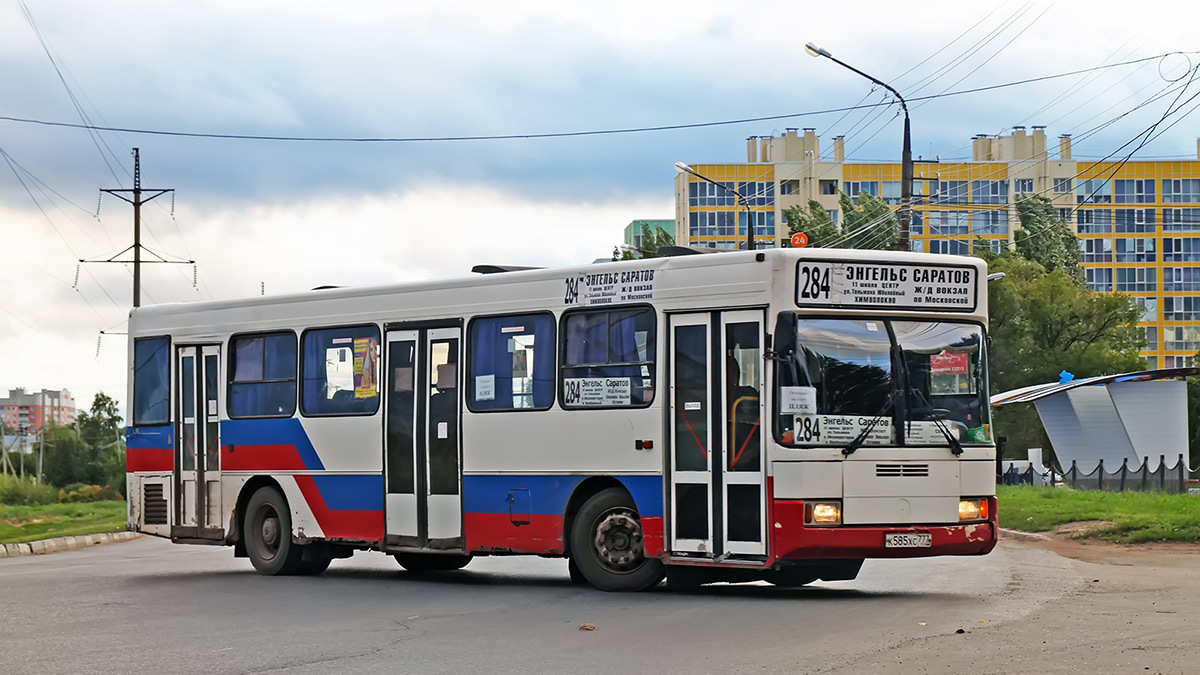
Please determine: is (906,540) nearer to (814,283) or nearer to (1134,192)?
(814,283)

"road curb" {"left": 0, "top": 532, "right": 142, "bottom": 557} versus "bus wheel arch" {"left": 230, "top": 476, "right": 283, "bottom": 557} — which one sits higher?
"bus wheel arch" {"left": 230, "top": 476, "right": 283, "bottom": 557}

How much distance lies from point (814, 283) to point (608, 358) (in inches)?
88.9

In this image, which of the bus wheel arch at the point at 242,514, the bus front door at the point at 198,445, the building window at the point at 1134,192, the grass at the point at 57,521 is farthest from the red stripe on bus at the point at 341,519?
the building window at the point at 1134,192

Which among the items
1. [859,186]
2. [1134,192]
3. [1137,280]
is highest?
[1134,192]

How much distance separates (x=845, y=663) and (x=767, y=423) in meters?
4.24

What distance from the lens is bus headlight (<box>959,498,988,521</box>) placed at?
13.6 meters

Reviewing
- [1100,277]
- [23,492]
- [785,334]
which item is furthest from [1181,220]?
[785,334]

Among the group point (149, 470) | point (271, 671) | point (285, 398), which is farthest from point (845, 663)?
point (149, 470)

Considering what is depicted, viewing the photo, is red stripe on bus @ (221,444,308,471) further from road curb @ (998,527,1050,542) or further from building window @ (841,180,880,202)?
building window @ (841,180,880,202)

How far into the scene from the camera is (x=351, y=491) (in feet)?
56.0

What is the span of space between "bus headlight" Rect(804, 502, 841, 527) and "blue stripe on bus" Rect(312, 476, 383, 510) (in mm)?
5345

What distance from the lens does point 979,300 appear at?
46.7 feet

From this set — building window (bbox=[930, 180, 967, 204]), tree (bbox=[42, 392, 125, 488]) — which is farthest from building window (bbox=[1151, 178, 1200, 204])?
tree (bbox=[42, 392, 125, 488])

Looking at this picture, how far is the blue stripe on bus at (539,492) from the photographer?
1419 cm
